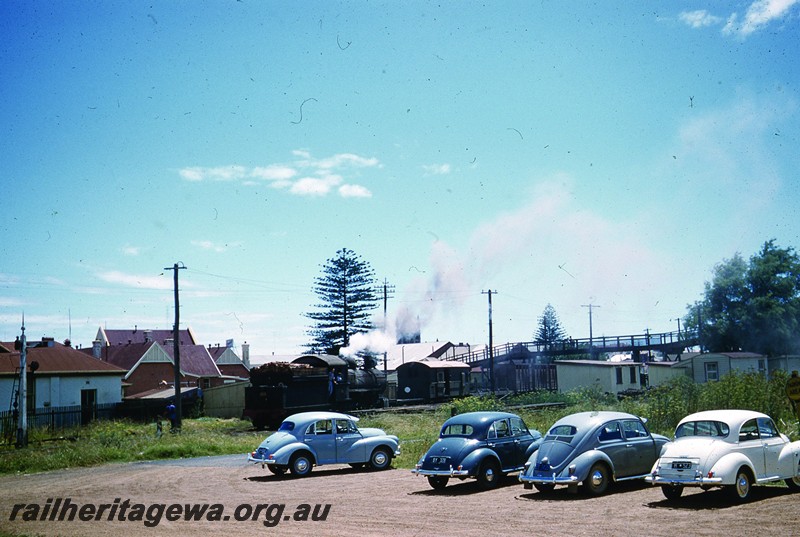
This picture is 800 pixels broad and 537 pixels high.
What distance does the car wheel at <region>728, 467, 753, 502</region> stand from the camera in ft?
44.2

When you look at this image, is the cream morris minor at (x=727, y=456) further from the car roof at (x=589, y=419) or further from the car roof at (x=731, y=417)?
the car roof at (x=589, y=419)

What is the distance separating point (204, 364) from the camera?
218 feet

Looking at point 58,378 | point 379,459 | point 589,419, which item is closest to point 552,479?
point 589,419

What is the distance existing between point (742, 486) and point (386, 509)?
6.52 m

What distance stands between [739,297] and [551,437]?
65447 millimetres

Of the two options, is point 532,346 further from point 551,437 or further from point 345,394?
point 551,437

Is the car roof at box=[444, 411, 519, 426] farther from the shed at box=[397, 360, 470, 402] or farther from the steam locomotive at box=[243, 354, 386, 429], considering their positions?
the shed at box=[397, 360, 470, 402]

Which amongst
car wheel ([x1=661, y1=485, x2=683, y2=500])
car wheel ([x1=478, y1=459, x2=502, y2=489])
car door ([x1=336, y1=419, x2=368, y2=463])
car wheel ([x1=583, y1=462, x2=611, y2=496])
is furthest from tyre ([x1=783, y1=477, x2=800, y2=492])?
car door ([x1=336, y1=419, x2=368, y2=463])

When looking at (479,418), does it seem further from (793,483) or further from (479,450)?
(793,483)

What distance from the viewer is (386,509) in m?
14.4

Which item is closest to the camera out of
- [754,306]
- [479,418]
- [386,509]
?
[386,509]

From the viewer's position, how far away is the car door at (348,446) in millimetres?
21312

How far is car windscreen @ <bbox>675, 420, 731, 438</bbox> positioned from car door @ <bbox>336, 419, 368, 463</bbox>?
31.4 ft

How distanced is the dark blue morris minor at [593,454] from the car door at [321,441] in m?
7.11
